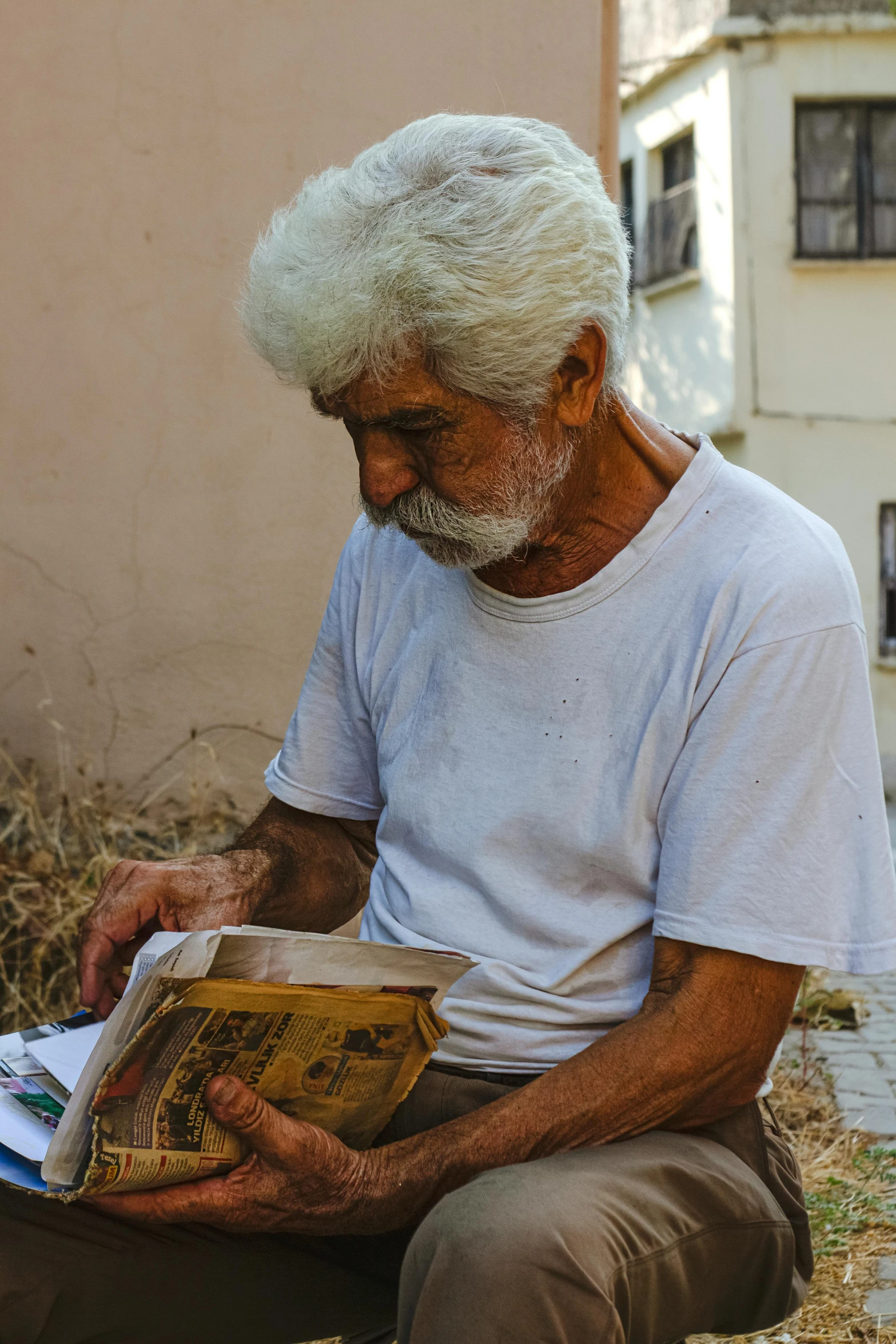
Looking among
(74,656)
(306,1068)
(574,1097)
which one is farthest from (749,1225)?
(74,656)

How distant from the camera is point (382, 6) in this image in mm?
4016

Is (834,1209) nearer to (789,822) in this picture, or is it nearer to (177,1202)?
(789,822)

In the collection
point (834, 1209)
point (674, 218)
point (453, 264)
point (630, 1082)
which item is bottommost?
point (834, 1209)

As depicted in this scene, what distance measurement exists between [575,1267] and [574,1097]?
0.23 metres

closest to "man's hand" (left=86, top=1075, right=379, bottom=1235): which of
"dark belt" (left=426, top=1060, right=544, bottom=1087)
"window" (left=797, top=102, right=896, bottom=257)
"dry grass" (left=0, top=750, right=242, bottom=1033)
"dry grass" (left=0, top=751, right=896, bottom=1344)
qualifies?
"dark belt" (left=426, top=1060, right=544, bottom=1087)

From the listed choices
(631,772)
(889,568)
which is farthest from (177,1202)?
(889,568)

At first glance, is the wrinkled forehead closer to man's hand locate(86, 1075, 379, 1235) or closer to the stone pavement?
man's hand locate(86, 1075, 379, 1235)

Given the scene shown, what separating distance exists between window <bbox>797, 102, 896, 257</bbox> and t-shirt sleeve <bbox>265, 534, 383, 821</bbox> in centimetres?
1234

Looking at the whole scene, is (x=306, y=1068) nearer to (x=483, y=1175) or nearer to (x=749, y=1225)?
(x=483, y=1175)

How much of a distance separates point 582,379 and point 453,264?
0.25m

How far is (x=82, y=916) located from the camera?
3721 millimetres

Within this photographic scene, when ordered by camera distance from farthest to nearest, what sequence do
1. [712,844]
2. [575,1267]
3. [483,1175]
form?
1. [712,844]
2. [483,1175]
3. [575,1267]

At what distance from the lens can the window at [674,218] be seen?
1413cm

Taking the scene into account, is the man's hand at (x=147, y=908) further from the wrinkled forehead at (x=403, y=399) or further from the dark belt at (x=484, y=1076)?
the wrinkled forehead at (x=403, y=399)
